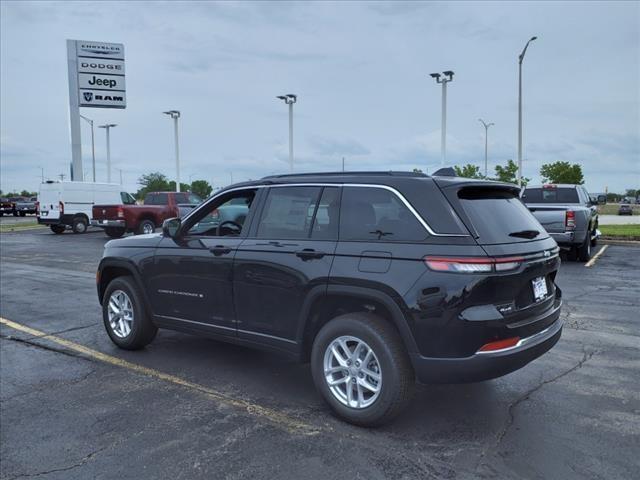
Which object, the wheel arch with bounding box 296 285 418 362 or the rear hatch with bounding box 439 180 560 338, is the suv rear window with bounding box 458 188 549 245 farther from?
the wheel arch with bounding box 296 285 418 362

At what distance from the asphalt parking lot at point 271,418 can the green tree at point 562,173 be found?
58228mm

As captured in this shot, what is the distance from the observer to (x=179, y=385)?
15.6ft

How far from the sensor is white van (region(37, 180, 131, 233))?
25078 millimetres

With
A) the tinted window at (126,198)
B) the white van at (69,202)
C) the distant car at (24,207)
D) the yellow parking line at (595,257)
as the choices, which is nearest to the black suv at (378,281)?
the yellow parking line at (595,257)

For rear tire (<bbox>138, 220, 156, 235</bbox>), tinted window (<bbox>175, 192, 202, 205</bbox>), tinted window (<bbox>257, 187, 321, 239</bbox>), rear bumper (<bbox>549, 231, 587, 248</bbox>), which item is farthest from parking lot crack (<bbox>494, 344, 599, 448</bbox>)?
tinted window (<bbox>175, 192, 202, 205</bbox>)

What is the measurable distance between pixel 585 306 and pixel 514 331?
4.91 m

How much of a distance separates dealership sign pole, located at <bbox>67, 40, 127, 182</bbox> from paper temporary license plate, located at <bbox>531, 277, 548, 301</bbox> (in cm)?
3368

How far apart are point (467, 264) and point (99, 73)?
36.8 metres

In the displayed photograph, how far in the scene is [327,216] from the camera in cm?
416

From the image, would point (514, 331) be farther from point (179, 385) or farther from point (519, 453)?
point (179, 385)

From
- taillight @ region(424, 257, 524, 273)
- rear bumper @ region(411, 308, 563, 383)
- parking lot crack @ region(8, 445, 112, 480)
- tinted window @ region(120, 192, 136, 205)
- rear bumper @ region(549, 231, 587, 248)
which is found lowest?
parking lot crack @ region(8, 445, 112, 480)

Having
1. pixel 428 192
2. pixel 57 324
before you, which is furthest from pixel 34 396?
pixel 428 192

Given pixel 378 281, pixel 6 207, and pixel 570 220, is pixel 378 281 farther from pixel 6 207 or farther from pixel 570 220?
pixel 6 207

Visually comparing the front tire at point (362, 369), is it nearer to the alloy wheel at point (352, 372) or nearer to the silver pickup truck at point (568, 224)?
the alloy wheel at point (352, 372)
